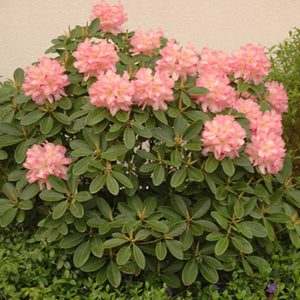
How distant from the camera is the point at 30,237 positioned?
3.23 metres

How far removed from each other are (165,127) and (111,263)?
800mm

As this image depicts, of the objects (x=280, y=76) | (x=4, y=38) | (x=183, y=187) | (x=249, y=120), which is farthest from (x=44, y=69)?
(x=4, y=38)

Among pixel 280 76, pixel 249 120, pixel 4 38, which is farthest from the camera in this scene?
pixel 4 38

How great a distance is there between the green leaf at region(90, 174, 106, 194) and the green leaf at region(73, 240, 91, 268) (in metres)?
0.40

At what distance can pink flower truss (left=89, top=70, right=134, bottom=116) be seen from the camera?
251 cm

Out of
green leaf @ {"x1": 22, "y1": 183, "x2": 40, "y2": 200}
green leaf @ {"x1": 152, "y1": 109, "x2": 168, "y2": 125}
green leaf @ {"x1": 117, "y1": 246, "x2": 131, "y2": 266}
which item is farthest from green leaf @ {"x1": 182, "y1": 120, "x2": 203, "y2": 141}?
green leaf @ {"x1": 22, "y1": 183, "x2": 40, "y2": 200}

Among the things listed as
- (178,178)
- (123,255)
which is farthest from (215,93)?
(123,255)

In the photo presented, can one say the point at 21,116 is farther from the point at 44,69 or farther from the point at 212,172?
the point at 212,172

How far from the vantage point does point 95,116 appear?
2.61m

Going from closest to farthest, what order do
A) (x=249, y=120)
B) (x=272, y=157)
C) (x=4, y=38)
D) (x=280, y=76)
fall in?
1. (x=272, y=157)
2. (x=249, y=120)
3. (x=280, y=76)
4. (x=4, y=38)

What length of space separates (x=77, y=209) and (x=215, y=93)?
97 cm

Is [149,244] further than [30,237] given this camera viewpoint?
No

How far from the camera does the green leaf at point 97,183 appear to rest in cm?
253

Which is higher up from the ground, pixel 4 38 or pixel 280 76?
pixel 280 76
